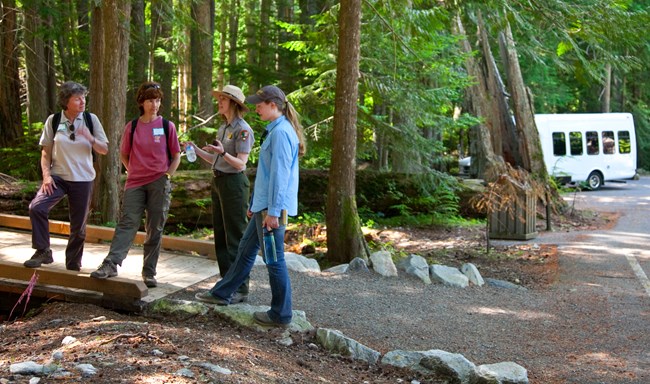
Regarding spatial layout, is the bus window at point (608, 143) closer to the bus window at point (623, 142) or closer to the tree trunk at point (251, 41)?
the bus window at point (623, 142)

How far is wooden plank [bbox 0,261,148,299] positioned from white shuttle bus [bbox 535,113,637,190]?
25511mm

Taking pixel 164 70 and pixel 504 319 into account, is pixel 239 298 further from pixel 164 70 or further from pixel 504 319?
pixel 164 70

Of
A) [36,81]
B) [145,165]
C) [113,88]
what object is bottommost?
[145,165]

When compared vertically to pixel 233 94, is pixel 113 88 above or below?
above

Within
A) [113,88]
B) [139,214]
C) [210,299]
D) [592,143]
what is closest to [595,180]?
[592,143]

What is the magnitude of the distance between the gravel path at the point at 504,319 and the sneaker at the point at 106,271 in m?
1.22

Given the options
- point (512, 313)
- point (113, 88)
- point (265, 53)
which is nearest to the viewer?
point (512, 313)

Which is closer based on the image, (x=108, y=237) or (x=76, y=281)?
(x=76, y=281)

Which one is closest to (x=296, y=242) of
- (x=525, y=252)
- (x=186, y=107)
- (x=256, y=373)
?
(x=525, y=252)

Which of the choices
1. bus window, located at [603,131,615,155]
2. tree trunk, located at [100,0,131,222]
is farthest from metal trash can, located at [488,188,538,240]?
bus window, located at [603,131,615,155]

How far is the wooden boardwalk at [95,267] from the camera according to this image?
6.66 meters

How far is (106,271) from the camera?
6.74 m

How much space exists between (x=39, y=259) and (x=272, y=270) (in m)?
2.55

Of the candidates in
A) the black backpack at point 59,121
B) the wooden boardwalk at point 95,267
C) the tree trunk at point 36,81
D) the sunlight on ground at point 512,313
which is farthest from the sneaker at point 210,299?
the tree trunk at point 36,81
